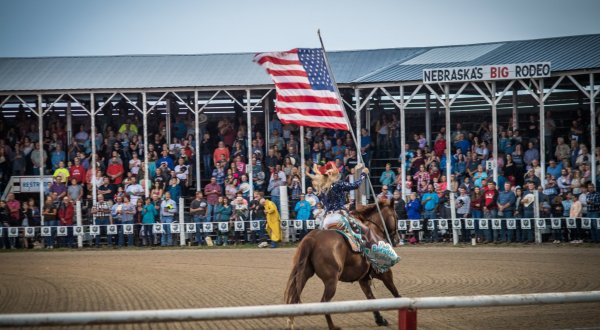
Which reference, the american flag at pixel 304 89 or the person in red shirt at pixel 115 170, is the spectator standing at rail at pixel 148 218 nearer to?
the person in red shirt at pixel 115 170

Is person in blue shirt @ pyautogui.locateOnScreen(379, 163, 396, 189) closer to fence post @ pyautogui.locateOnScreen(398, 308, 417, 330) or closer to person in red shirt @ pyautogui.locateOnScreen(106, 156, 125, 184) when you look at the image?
person in red shirt @ pyautogui.locateOnScreen(106, 156, 125, 184)

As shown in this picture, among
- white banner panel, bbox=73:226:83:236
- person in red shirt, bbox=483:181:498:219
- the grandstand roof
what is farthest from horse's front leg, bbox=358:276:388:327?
white banner panel, bbox=73:226:83:236

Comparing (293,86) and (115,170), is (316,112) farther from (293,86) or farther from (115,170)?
(115,170)

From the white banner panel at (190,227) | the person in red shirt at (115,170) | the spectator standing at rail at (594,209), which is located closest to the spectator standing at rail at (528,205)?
the spectator standing at rail at (594,209)

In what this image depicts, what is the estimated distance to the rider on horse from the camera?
11867mm

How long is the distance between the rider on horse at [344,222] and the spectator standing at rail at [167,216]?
15.5 meters

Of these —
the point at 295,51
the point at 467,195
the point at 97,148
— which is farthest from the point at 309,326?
the point at 97,148

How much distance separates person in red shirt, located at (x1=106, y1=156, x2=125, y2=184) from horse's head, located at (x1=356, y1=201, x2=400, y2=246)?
703 inches

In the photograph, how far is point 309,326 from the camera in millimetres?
11547

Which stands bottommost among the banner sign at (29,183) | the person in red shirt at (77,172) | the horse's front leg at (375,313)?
the horse's front leg at (375,313)

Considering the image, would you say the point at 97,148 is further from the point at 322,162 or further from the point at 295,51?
the point at 295,51

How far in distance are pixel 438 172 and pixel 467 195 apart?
164 cm

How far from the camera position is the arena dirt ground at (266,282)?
11.8m

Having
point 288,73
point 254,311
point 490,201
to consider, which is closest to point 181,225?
point 490,201
